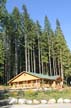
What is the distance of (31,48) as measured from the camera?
7231 centimetres

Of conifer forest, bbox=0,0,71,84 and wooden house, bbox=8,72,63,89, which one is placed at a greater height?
conifer forest, bbox=0,0,71,84

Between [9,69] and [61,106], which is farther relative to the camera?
[9,69]

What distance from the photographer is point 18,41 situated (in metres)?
73.4

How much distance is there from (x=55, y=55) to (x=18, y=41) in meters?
13.1

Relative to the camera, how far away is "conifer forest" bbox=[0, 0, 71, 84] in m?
70.1

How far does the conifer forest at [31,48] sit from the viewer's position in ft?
230

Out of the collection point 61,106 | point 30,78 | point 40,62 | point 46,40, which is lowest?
point 61,106

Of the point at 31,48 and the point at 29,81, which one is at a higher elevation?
the point at 31,48

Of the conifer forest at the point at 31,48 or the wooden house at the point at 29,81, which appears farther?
the conifer forest at the point at 31,48

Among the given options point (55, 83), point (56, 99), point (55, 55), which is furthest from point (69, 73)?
point (56, 99)

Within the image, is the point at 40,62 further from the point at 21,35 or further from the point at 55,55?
the point at 21,35

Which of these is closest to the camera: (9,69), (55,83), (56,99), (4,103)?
(4,103)

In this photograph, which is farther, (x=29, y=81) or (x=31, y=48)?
(x=31, y=48)

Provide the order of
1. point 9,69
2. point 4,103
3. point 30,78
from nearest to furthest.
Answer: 1. point 4,103
2. point 30,78
3. point 9,69
